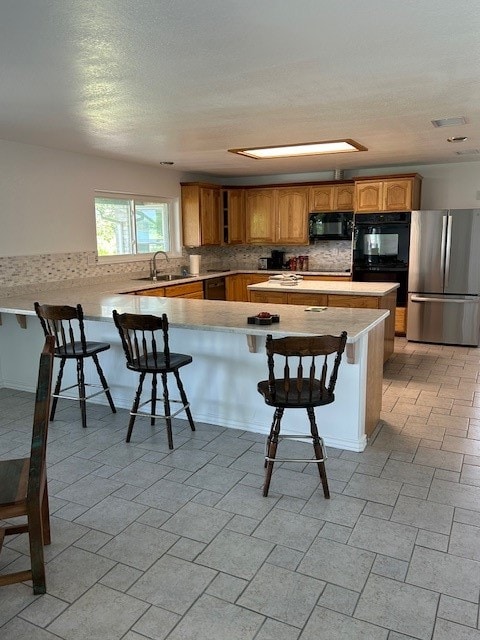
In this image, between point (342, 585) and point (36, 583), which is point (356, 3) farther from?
point (36, 583)

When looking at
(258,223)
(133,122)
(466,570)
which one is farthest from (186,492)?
(258,223)

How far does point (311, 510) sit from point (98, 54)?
2478 mm

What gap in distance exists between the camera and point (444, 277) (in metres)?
6.16

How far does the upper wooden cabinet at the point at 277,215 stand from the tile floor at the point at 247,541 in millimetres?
4266

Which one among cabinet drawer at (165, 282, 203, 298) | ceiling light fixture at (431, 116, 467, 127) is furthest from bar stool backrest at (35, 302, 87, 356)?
ceiling light fixture at (431, 116, 467, 127)

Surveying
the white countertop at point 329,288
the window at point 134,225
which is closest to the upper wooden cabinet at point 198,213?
the window at point 134,225

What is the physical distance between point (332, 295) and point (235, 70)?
283 cm

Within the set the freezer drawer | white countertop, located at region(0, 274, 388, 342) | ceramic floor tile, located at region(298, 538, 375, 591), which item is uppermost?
white countertop, located at region(0, 274, 388, 342)

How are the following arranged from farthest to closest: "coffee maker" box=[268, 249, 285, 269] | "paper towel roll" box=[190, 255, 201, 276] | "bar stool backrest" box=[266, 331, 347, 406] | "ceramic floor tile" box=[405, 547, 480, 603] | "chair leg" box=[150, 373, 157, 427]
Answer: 1. "coffee maker" box=[268, 249, 285, 269]
2. "paper towel roll" box=[190, 255, 201, 276]
3. "chair leg" box=[150, 373, 157, 427]
4. "bar stool backrest" box=[266, 331, 347, 406]
5. "ceramic floor tile" box=[405, 547, 480, 603]

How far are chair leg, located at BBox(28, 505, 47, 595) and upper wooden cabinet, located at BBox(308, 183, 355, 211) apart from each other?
5969mm

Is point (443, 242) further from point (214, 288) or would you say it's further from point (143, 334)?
point (143, 334)

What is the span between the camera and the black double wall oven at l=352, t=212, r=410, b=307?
20.9ft

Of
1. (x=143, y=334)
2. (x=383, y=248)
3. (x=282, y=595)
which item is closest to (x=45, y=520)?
(x=282, y=595)

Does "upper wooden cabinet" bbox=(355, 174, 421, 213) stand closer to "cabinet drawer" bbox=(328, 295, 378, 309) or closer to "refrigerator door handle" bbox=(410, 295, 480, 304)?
"refrigerator door handle" bbox=(410, 295, 480, 304)
